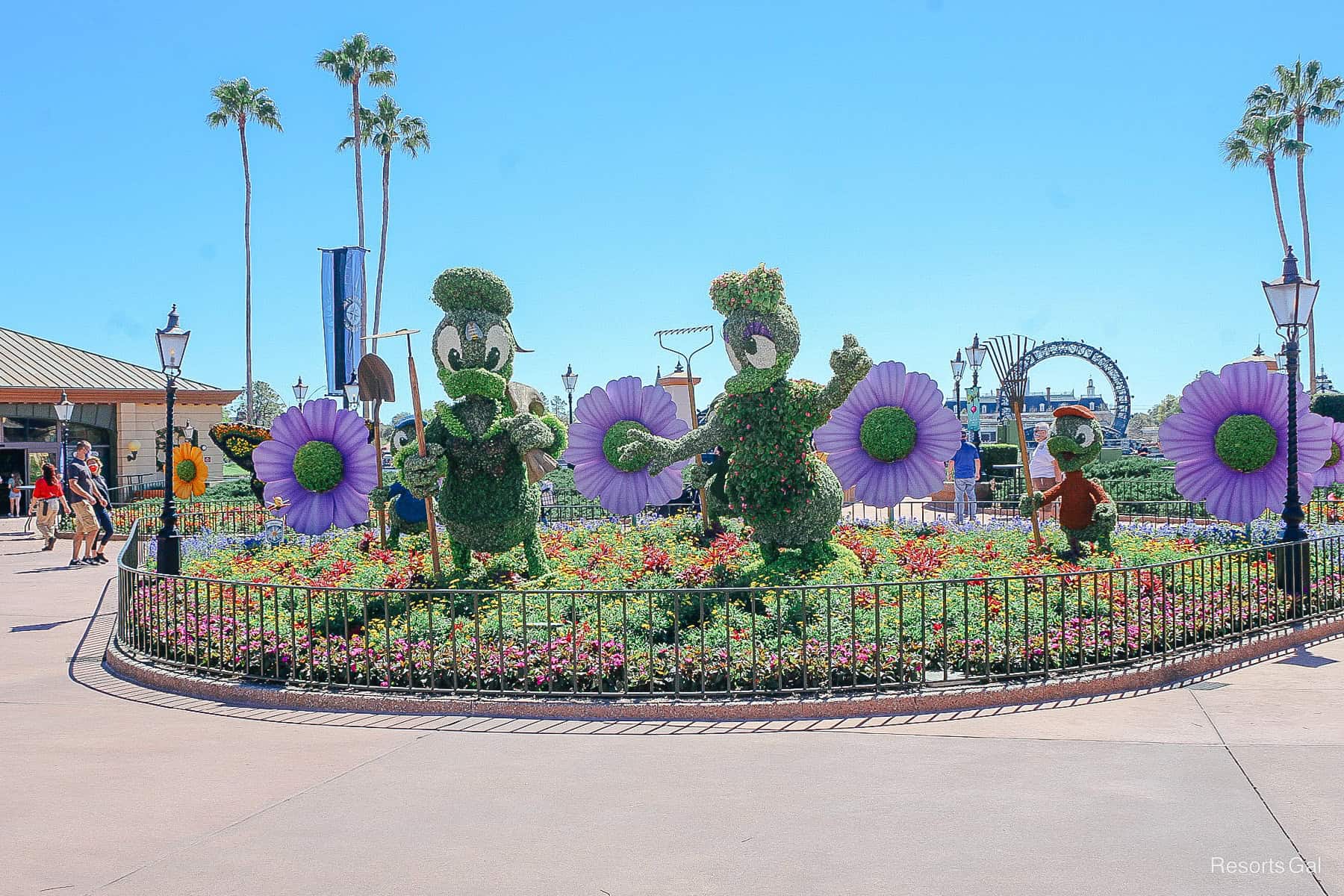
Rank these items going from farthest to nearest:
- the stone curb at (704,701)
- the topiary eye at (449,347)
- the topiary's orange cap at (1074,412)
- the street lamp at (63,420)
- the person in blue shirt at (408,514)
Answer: the street lamp at (63,420), the person in blue shirt at (408,514), the topiary's orange cap at (1074,412), the topiary eye at (449,347), the stone curb at (704,701)

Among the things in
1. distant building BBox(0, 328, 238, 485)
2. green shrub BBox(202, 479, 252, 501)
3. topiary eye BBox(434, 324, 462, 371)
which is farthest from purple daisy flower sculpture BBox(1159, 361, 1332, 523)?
distant building BBox(0, 328, 238, 485)

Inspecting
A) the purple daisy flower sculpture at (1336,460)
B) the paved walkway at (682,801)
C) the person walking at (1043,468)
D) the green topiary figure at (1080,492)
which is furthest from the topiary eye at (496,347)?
the purple daisy flower sculpture at (1336,460)

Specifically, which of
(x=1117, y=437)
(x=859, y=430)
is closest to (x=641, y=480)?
(x=859, y=430)

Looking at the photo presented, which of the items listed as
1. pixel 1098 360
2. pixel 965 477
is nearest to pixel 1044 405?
pixel 1098 360

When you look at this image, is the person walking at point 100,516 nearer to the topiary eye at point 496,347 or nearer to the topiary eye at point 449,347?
the topiary eye at point 449,347

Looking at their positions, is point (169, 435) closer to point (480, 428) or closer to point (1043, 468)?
point (480, 428)

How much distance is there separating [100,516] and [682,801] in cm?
1405

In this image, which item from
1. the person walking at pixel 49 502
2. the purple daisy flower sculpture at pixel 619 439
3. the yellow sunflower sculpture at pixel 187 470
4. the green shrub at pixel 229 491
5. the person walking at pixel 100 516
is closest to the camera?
the purple daisy flower sculpture at pixel 619 439


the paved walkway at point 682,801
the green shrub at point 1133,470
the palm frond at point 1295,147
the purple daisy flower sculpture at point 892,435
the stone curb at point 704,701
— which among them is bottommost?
the paved walkway at point 682,801

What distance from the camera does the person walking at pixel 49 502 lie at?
56.2ft

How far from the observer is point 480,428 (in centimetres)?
932

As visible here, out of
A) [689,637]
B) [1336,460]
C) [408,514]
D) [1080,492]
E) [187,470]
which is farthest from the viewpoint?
[187,470]

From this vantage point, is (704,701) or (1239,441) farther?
(1239,441)

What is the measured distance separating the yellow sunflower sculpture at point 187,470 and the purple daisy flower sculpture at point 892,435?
50.7 ft
